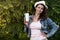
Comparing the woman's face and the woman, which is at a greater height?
the woman's face

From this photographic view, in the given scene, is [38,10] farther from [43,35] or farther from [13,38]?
[13,38]

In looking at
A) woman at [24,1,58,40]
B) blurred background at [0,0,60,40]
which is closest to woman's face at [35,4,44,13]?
woman at [24,1,58,40]

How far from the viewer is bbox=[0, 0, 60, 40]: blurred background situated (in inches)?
296

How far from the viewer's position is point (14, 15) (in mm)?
7555

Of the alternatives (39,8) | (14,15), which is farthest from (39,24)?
(14,15)

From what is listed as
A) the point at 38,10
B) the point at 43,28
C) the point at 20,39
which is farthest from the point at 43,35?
the point at 20,39

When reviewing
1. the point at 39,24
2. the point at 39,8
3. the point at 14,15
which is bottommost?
the point at 14,15

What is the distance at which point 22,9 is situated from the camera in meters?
7.52

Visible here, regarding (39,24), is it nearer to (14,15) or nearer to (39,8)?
(39,8)

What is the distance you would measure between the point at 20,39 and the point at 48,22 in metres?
2.51

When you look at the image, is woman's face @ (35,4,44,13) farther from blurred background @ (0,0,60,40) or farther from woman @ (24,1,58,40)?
blurred background @ (0,0,60,40)

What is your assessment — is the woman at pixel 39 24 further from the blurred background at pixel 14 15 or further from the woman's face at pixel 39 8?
the blurred background at pixel 14 15

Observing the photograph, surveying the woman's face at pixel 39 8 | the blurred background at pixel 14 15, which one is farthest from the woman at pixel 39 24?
the blurred background at pixel 14 15

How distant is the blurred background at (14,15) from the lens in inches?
296
